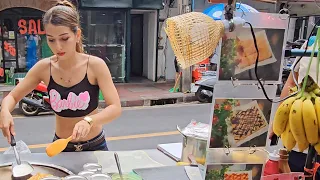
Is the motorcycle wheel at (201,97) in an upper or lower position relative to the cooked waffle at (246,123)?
lower

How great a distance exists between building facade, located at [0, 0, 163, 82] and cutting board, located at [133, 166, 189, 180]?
23.1ft

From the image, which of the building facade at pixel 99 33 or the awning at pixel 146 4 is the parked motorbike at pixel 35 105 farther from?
the awning at pixel 146 4

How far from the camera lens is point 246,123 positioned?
1.29 meters

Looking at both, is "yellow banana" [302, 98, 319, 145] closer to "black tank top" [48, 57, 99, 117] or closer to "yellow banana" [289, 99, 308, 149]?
"yellow banana" [289, 99, 308, 149]

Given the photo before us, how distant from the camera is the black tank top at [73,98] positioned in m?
1.95

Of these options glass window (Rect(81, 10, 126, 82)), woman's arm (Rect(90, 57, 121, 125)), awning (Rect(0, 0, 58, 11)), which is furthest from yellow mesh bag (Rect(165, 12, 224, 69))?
glass window (Rect(81, 10, 126, 82))

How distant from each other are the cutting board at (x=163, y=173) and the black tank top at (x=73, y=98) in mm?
541

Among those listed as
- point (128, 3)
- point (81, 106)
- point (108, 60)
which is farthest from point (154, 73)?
point (81, 106)

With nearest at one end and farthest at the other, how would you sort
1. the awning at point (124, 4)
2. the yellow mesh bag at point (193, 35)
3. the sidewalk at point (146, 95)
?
the yellow mesh bag at point (193, 35), the sidewalk at point (146, 95), the awning at point (124, 4)

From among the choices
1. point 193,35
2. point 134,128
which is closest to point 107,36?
point 134,128

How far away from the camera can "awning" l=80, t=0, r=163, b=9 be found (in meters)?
9.16

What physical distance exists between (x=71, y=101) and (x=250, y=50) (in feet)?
3.65

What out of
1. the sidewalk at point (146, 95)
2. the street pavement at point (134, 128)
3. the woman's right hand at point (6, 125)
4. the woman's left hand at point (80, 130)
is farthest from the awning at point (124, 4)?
the woman's left hand at point (80, 130)

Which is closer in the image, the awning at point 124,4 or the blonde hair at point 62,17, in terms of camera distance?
the blonde hair at point 62,17
